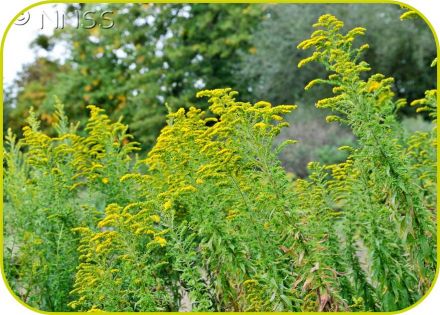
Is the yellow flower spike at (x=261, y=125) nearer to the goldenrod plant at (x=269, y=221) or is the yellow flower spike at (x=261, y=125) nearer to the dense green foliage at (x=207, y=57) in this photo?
the goldenrod plant at (x=269, y=221)

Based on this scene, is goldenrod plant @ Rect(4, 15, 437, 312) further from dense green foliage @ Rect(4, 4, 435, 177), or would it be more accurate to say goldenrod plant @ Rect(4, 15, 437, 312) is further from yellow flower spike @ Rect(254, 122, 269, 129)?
dense green foliage @ Rect(4, 4, 435, 177)

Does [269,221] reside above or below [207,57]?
above

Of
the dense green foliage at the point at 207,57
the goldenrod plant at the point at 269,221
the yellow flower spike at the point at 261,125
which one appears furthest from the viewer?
the dense green foliage at the point at 207,57

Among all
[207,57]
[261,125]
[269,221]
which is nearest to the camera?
[261,125]

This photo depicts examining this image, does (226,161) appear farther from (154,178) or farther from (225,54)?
(225,54)

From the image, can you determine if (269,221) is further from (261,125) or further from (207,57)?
(207,57)

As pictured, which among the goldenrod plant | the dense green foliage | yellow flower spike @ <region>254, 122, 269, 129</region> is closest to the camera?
yellow flower spike @ <region>254, 122, 269, 129</region>

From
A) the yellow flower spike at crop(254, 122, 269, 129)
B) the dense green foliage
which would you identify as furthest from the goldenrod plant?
the dense green foliage

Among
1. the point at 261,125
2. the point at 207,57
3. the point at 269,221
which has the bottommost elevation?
the point at 207,57

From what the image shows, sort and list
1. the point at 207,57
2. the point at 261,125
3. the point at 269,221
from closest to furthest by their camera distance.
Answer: the point at 261,125
the point at 269,221
the point at 207,57

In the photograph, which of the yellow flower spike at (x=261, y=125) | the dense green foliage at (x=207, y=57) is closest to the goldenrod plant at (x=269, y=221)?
the yellow flower spike at (x=261, y=125)

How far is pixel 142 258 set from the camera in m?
4.28

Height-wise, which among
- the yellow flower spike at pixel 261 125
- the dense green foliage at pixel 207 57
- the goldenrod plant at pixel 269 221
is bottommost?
the dense green foliage at pixel 207 57

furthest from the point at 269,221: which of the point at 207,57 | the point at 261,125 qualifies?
the point at 207,57
